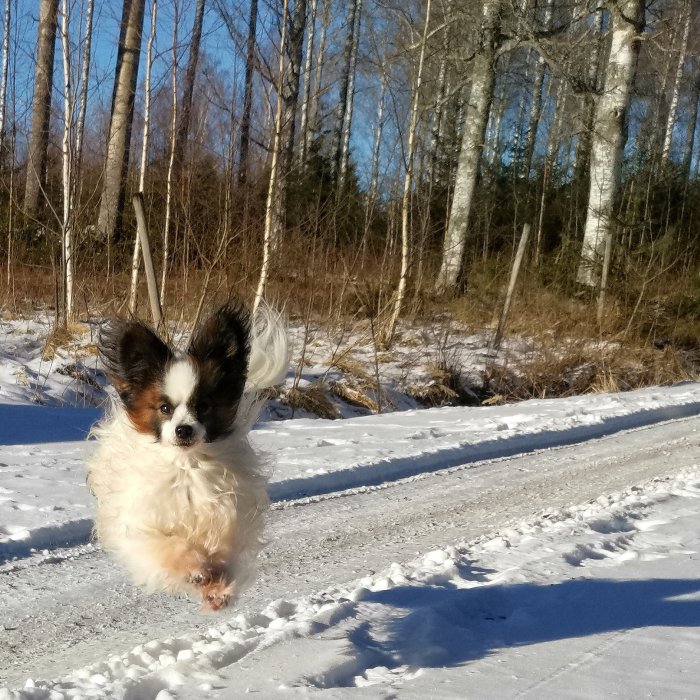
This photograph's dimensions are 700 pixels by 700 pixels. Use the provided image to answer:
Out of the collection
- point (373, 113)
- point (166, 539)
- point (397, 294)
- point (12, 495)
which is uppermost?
point (373, 113)

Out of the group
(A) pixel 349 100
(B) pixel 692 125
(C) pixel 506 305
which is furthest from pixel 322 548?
(B) pixel 692 125

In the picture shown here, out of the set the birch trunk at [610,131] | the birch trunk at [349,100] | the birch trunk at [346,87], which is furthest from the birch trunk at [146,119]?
the birch trunk at [349,100]

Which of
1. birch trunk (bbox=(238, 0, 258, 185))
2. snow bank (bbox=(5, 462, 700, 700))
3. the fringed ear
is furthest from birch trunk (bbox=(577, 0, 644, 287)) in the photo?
the fringed ear

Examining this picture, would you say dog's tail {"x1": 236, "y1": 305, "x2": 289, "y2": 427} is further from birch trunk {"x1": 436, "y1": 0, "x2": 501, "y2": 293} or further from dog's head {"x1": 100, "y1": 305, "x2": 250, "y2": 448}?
birch trunk {"x1": 436, "y1": 0, "x2": 501, "y2": 293}

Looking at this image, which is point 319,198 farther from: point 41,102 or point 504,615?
point 504,615

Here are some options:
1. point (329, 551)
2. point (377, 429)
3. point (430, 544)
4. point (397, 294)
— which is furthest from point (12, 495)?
point (397, 294)

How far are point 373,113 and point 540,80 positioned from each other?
30.1 ft

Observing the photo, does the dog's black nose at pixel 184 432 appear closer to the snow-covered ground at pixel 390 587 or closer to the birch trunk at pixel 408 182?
the snow-covered ground at pixel 390 587

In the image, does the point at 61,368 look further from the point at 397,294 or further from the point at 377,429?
the point at 397,294

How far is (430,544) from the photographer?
6.20m

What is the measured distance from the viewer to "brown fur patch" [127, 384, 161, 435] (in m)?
4.59

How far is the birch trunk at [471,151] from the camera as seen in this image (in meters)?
20.4

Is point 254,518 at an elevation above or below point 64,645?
above

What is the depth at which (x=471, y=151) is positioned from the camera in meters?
20.9
